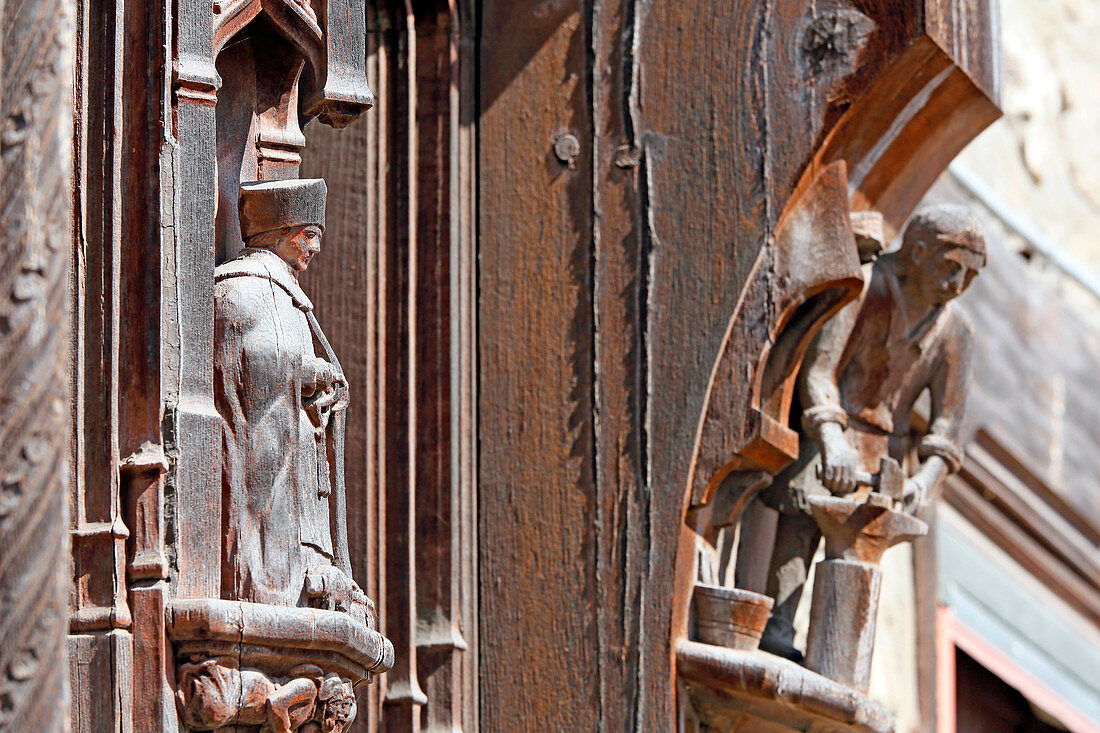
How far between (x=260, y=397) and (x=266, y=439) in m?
0.05

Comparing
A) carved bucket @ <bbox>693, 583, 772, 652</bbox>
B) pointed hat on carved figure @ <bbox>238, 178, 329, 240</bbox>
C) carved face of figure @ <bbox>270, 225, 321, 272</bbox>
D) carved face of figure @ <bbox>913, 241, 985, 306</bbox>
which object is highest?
carved face of figure @ <bbox>913, 241, 985, 306</bbox>

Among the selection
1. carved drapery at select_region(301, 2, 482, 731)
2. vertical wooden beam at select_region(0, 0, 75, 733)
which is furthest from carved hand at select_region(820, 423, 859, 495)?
vertical wooden beam at select_region(0, 0, 75, 733)

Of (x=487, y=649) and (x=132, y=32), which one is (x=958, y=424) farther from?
(x=132, y=32)

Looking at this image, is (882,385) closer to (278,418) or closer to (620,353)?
(620,353)

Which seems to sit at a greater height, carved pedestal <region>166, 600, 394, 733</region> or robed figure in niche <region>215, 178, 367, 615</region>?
robed figure in niche <region>215, 178, 367, 615</region>

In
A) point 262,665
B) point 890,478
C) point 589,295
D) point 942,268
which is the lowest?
point 262,665

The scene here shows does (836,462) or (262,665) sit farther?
(836,462)

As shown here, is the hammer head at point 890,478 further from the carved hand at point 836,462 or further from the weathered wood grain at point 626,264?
the weathered wood grain at point 626,264

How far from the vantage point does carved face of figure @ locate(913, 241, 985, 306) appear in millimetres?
3994

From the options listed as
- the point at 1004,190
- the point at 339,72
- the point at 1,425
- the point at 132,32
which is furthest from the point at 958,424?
the point at 1004,190

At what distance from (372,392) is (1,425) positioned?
1430mm

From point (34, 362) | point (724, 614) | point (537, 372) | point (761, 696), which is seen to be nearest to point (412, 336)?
point (537, 372)

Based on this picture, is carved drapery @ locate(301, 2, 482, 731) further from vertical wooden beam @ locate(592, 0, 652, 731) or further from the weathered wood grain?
vertical wooden beam @ locate(592, 0, 652, 731)

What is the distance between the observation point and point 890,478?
3.92m
